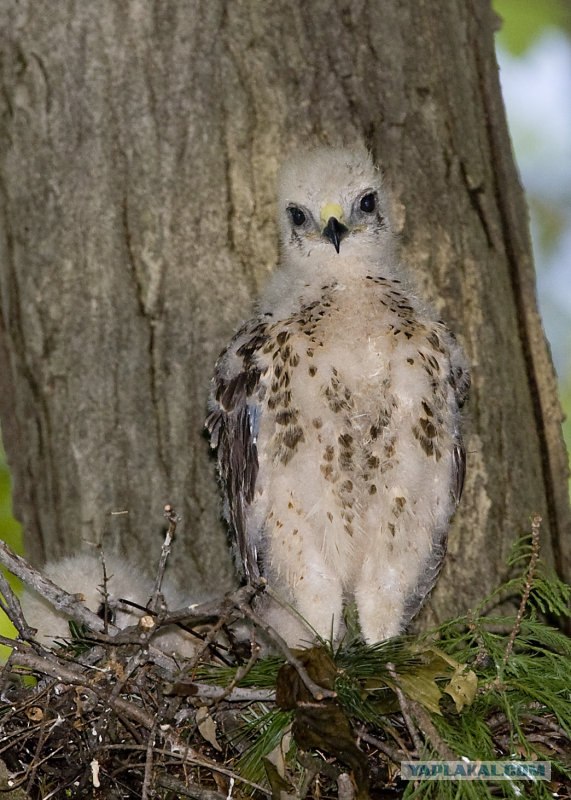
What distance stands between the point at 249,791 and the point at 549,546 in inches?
72.9

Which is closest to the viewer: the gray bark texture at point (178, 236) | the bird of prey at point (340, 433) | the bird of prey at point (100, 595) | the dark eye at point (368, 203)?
the bird of prey at point (340, 433)

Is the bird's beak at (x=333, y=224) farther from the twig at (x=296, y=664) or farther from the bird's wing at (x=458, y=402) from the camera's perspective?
the twig at (x=296, y=664)

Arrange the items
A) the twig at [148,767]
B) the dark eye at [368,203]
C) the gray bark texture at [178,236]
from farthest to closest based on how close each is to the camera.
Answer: the gray bark texture at [178,236] < the dark eye at [368,203] < the twig at [148,767]

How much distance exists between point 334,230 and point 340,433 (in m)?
0.76

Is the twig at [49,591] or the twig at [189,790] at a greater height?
the twig at [49,591]

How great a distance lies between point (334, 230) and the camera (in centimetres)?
391

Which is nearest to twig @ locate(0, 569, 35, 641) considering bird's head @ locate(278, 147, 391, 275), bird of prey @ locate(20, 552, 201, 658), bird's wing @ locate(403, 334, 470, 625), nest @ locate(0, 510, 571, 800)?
nest @ locate(0, 510, 571, 800)

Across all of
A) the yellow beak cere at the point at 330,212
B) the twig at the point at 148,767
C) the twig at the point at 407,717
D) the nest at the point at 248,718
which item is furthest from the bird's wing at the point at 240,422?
the twig at the point at 148,767

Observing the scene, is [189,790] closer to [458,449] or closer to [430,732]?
[430,732]

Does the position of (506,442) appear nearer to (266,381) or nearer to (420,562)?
(420,562)

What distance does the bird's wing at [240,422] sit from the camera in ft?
12.3

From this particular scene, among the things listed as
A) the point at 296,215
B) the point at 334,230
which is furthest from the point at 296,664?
the point at 296,215

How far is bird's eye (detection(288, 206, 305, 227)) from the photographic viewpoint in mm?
4082

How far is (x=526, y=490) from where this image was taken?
4391mm
